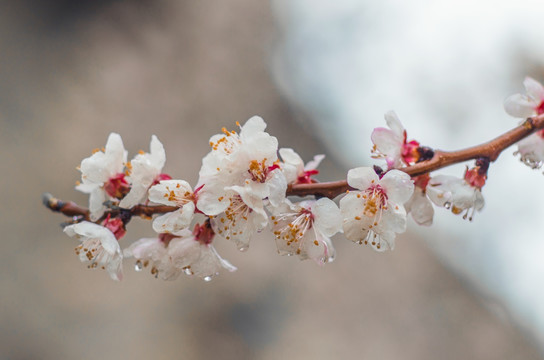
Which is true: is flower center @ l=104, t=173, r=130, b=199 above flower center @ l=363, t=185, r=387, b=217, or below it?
below

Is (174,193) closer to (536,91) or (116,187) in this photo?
(116,187)

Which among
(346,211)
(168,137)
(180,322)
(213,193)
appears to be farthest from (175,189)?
(168,137)

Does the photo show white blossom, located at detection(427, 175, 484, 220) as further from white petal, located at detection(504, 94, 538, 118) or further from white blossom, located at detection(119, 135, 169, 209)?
white blossom, located at detection(119, 135, 169, 209)

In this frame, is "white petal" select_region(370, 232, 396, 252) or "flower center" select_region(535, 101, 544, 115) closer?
"white petal" select_region(370, 232, 396, 252)

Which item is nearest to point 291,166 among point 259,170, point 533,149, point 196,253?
point 259,170

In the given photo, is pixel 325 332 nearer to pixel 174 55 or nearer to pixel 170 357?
pixel 170 357

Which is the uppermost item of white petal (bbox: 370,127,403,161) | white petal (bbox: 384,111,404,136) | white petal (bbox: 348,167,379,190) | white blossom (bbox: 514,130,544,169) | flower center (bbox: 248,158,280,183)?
white blossom (bbox: 514,130,544,169)

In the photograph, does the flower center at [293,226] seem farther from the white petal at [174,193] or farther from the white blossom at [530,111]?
the white blossom at [530,111]

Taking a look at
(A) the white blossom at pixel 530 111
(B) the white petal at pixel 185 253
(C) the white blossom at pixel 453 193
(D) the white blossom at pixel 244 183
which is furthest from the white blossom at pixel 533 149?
(B) the white petal at pixel 185 253

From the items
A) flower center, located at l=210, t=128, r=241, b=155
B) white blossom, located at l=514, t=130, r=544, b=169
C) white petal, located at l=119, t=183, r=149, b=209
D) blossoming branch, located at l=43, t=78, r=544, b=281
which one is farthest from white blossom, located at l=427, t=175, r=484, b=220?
white petal, located at l=119, t=183, r=149, b=209
